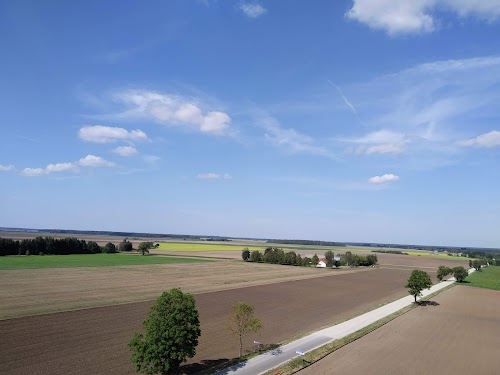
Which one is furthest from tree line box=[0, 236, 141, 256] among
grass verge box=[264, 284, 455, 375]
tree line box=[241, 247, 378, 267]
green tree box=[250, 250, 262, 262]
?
grass verge box=[264, 284, 455, 375]

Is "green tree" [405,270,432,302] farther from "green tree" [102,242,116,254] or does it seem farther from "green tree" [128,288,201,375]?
"green tree" [102,242,116,254]

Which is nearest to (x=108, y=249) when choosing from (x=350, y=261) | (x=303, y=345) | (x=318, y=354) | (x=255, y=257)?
(x=255, y=257)

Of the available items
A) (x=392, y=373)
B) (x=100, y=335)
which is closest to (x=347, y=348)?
(x=392, y=373)

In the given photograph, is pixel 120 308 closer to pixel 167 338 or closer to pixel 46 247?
pixel 167 338

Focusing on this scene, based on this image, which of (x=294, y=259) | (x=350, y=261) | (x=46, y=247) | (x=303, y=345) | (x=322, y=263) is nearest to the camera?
(x=303, y=345)

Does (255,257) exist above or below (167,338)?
below

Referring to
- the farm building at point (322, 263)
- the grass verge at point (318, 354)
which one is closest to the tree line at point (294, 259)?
the farm building at point (322, 263)
